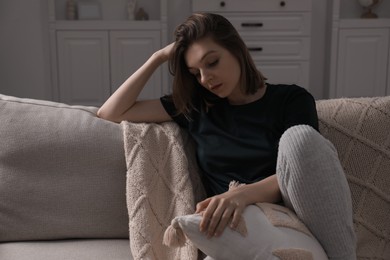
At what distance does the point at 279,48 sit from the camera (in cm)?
436

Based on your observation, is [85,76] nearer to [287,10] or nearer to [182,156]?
[287,10]

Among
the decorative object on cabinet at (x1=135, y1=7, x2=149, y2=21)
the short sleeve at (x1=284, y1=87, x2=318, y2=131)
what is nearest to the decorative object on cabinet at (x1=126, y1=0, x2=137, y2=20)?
the decorative object on cabinet at (x1=135, y1=7, x2=149, y2=21)

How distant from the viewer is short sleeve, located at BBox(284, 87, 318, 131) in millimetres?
1382

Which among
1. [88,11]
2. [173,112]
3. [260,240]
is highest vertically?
[88,11]

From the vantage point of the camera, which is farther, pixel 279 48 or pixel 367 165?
pixel 279 48

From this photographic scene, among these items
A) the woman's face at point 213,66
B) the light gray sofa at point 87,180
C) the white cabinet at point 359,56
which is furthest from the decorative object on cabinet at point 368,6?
the woman's face at point 213,66

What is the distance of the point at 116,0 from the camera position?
4.47 m

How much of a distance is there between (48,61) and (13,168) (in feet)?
9.85

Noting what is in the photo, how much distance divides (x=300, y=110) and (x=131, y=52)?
10.1 ft

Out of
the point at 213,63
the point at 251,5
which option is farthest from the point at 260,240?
the point at 251,5

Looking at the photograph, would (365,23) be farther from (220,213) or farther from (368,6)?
(220,213)

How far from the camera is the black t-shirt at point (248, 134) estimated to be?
140 centimetres

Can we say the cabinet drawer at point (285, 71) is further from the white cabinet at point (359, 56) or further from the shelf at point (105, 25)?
the shelf at point (105, 25)

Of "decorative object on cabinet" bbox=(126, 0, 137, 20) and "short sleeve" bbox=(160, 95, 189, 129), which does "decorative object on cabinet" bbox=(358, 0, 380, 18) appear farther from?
"short sleeve" bbox=(160, 95, 189, 129)
